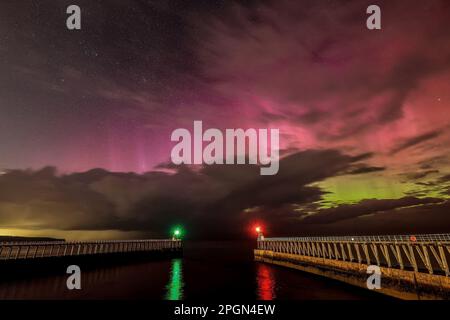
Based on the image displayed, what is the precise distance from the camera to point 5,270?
46000 millimetres

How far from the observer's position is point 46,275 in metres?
53.0

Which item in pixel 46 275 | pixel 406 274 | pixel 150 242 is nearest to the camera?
pixel 406 274

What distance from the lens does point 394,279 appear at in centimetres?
3391

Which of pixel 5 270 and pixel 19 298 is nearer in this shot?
pixel 19 298

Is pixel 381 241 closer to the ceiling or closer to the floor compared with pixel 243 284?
closer to the ceiling

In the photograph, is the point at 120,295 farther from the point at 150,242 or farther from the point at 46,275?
the point at 150,242

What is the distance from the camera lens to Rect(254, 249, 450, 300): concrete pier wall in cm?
2784

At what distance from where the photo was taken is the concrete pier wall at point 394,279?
27844 millimetres
